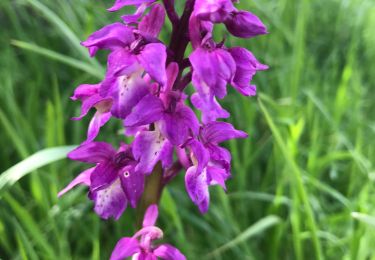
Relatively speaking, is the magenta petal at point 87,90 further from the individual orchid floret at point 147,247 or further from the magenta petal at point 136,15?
the individual orchid floret at point 147,247

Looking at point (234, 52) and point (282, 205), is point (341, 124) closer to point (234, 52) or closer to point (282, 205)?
point (282, 205)

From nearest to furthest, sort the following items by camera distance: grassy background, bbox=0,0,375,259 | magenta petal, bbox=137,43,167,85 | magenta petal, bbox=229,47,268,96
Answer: magenta petal, bbox=137,43,167,85 < magenta petal, bbox=229,47,268,96 < grassy background, bbox=0,0,375,259

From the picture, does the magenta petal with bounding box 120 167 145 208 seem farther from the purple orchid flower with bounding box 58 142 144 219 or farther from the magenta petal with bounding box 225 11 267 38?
the magenta petal with bounding box 225 11 267 38

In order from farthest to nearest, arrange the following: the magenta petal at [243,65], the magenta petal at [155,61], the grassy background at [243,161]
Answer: the grassy background at [243,161] < the magenta petal at [243,65] < the magenta petal at [155,61]

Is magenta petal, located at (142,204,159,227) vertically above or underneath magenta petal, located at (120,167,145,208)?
underneath

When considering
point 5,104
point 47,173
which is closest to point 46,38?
point 5,104

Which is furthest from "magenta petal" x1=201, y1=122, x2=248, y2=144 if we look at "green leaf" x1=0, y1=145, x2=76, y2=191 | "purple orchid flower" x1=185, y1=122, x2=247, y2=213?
"green leaf" x1=0, y1=145, x2=76, y2=191

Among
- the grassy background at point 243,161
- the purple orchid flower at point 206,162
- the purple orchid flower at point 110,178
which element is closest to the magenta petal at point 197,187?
the purple orchid flower at point 206,162
